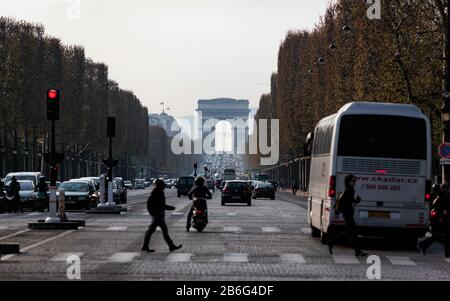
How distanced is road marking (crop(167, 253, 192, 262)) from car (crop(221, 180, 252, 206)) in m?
44.2

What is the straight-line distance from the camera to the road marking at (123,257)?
2434 cm

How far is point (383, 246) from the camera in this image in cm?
3127

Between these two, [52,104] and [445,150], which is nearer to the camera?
[52,104]

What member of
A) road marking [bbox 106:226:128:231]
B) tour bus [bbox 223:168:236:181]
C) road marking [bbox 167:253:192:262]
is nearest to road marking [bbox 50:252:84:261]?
road marking [bbox 167:253:192:262]

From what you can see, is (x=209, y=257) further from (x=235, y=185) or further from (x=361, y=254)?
(x=235, y=185)

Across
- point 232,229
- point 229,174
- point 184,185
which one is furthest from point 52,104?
point 229,174

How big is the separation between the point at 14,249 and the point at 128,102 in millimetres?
137389

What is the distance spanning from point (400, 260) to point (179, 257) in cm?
458

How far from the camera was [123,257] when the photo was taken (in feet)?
82.8

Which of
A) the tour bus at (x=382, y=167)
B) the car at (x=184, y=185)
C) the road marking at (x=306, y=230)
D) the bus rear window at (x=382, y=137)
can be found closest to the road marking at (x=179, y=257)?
the tour bus at (x=382, y=167)

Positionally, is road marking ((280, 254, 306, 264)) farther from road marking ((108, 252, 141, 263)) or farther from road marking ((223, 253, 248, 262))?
road marking ((108, 252, 141, 263))

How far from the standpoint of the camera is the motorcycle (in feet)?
121

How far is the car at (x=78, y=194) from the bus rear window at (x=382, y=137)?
28.0 m

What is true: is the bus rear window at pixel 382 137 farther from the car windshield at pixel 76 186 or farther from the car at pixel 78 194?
the car windshield at pixel 76 186
